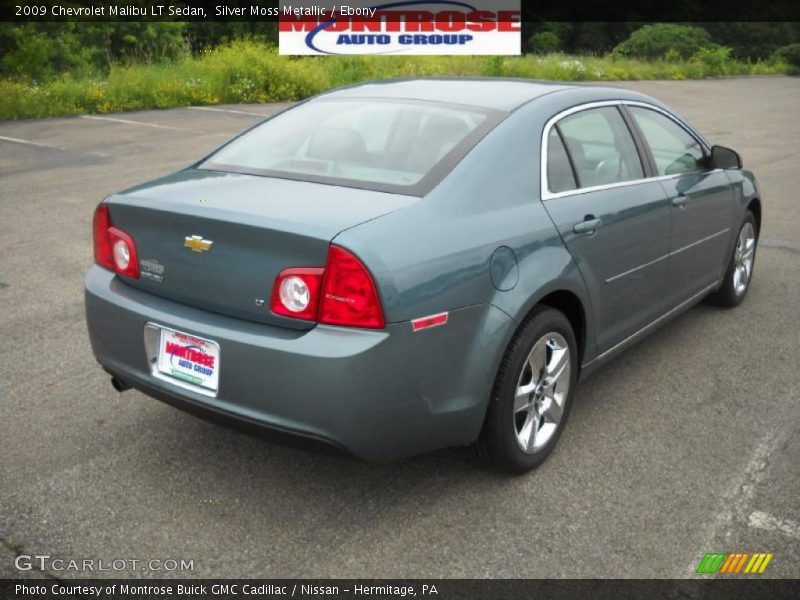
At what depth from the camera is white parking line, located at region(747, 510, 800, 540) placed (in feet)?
10.5

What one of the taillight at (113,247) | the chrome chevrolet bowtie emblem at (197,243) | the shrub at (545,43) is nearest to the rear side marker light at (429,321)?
the chrome chevrolet bowtie emblem at (197,243)

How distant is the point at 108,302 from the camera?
3.40 m

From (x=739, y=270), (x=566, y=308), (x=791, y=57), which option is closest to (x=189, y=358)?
(x=566, y=308)

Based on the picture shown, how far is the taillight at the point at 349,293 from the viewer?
9.36ft

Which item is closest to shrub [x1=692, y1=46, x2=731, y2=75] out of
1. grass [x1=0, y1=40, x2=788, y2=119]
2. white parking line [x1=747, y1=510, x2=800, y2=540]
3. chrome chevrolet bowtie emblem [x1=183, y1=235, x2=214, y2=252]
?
grass [x1=0, y1=40, x2=788, y2=119]

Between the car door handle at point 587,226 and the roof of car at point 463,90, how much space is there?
22.8 inches

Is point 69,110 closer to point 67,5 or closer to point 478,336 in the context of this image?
point 67,5

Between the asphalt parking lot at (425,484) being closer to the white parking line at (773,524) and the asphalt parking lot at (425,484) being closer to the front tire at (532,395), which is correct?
the white parking line at (773,524)

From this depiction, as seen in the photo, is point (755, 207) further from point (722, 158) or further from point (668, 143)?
point (668, 143)

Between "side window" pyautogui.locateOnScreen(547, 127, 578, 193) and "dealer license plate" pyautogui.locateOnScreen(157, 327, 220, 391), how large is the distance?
1.57 metres

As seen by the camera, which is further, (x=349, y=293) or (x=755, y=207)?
(x=755, y=207)

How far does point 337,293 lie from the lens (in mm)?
2875

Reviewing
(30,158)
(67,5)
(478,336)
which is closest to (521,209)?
(478,336)

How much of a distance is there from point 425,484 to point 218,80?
1735cm
